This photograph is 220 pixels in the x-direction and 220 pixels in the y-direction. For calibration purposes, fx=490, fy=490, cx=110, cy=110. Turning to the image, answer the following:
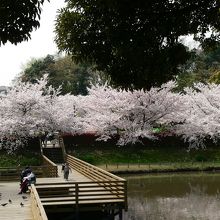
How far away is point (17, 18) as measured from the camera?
947cm

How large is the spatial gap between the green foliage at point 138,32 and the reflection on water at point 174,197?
43.9 feet

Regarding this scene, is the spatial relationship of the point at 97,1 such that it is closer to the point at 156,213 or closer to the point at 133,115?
the point at 156,213

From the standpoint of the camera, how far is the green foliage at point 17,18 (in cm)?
921

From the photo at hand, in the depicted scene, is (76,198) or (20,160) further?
(20,160)

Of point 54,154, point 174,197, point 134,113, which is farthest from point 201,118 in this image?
point 174,197

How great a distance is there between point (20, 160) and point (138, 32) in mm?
35399

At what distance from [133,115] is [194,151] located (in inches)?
287

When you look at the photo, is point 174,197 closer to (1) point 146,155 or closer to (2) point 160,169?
(2) point 160,169

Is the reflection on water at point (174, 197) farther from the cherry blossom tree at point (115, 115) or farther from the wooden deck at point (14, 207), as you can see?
the cherry blossom tree at point (115, 115)

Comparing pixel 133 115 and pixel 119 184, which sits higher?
pixel 133 115

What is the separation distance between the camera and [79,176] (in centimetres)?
2814

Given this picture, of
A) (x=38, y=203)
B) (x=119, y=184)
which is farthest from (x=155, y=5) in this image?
(x=119, y=184)

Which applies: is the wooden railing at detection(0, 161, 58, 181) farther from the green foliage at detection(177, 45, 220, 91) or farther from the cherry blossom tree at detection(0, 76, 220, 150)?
the green foliage at detection(177, 45, 220, 91)

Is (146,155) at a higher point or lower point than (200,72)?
lower
